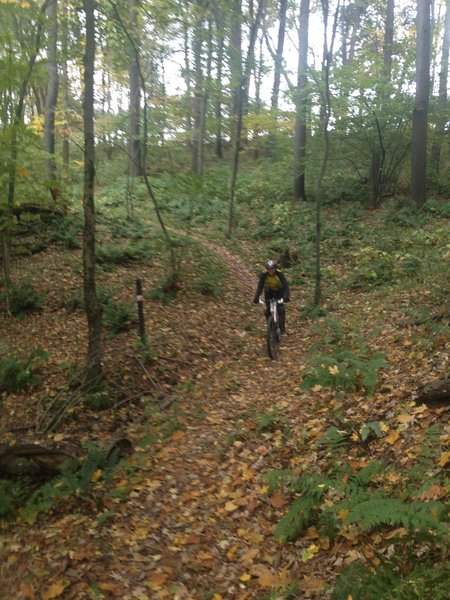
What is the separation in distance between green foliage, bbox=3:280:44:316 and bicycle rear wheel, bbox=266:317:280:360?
5444 millimetres

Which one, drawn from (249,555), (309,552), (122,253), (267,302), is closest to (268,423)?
(249,555)

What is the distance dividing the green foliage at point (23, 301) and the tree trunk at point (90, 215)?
138 inches

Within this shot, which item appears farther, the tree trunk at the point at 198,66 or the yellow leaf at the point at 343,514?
the tree trunk at the point at 198,66

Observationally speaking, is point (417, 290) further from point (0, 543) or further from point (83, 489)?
point (0, 543)

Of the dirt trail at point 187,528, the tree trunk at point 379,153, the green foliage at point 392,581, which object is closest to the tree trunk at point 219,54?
the tree trunk at point 379,153

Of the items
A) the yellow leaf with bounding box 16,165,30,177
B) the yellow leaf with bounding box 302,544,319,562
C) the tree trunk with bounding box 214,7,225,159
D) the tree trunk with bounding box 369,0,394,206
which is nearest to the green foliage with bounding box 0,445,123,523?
the yellow leaf with bounding box 302,544,319,562

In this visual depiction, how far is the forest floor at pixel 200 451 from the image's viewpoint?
4.05 m

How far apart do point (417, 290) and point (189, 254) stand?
6.98 meters

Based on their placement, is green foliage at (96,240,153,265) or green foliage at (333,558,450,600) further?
green foliage at (96,240,153,265)

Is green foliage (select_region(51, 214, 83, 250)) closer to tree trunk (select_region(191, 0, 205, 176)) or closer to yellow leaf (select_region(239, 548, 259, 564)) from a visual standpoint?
tree trunk (select_region(191, 0, 205, 176))

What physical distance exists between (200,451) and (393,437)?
2.62 m

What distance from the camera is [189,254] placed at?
14367 millimetres

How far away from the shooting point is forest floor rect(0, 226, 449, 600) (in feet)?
13.3

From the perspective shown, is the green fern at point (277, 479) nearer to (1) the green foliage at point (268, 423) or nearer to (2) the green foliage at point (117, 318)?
(1) the green foliage at point (268, 423)
